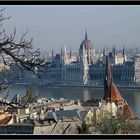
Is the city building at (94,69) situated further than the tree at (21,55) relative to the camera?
Yes

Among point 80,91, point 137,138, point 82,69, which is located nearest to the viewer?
point 137,138

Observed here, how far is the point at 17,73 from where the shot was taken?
146cm

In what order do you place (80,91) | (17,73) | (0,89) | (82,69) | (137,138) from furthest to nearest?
(82,69), (80,91), (17,73), (137,138), (0,89)

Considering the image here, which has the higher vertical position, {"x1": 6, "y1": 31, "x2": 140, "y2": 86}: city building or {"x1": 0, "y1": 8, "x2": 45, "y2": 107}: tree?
{"x1": 0, "y1": 8, "x2": 45, "y2": 107}: tree

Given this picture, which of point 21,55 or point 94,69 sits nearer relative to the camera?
point 21,55

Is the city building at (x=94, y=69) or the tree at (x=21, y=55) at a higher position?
the tree at (x=21, y=55)

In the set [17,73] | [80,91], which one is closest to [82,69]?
[80,91]

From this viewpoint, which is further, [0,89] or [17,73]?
[17,73]

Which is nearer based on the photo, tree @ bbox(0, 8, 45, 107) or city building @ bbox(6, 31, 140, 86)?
tree @ bbox(0, 8, 45, 107)
